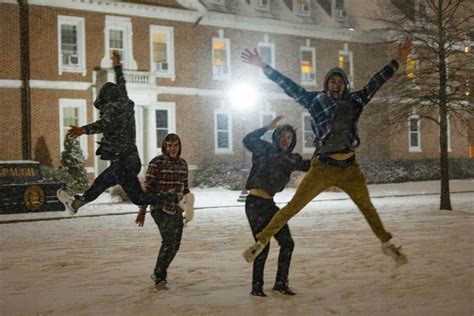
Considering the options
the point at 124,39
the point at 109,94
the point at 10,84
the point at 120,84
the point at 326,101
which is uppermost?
the point at 124,39

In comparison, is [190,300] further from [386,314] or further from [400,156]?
[400,156]

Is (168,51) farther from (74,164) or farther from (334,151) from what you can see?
(334,151)

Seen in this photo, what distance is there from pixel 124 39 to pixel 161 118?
13.5ft

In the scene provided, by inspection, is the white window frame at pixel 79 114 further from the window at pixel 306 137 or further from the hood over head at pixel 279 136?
the hood over head at pixel 279 136

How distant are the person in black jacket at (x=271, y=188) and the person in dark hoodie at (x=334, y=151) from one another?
1.60ft

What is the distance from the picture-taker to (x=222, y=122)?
1443 inches

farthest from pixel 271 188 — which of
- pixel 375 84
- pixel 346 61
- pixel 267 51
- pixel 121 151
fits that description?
pixel 346 61

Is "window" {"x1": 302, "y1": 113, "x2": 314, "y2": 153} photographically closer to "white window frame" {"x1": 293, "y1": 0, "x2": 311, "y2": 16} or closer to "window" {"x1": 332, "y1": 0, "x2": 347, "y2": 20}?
"white window frame" {"x1": 293, "y1": 0, "x2": 311, "y2": 16}

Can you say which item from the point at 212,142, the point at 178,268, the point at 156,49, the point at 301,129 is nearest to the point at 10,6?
the point at 156,49

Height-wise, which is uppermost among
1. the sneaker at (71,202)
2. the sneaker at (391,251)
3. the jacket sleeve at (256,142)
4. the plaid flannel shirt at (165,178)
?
the jacket sleeve at (256,142)

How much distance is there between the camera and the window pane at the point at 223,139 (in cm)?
3650

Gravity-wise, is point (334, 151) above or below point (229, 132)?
below

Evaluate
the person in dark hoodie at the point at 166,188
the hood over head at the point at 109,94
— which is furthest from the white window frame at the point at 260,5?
the person in dark hoodie at the point at 166,188

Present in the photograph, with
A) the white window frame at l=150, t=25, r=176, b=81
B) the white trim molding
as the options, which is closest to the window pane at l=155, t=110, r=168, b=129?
the white window frame at l=150, t=25, r=176, b=81
